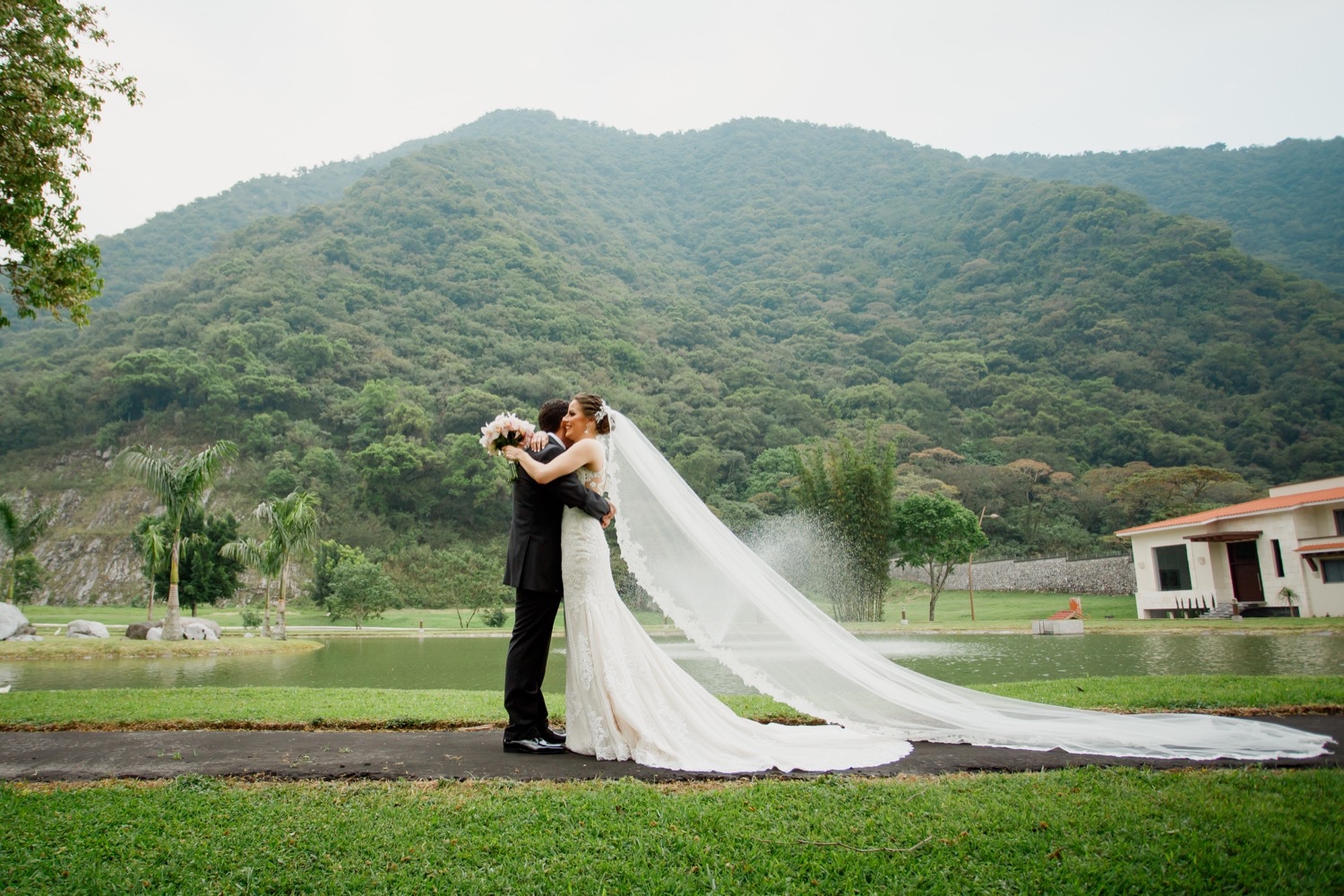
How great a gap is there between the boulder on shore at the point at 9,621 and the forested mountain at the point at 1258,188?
98.9m

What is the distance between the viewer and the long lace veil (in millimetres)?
4715

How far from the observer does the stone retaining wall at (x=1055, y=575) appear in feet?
123

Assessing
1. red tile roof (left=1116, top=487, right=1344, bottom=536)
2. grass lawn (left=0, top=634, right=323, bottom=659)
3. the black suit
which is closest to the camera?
the black suit

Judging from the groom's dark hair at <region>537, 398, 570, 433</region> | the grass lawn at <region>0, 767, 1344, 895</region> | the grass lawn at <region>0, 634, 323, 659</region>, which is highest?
the groom's dark hair at <region>537, 398, 570, 433</region>

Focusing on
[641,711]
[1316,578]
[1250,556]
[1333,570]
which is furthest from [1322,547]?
[641,711]

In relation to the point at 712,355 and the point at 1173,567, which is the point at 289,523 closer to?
the point at 1173,567

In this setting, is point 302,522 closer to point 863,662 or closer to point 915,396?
point 863,662

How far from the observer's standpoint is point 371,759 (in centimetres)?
455

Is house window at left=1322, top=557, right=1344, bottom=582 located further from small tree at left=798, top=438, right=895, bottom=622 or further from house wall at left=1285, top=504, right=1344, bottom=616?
small tree at left=798, top=438, right=895, bottom=622

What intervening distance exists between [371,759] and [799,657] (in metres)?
2.65

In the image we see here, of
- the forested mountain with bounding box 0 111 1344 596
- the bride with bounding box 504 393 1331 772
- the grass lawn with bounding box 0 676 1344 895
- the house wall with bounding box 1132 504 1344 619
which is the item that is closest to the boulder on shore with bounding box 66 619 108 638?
the grass lawn with bounding box 0 676 1344 895

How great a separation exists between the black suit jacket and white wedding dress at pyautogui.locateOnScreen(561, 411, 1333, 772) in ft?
0.29

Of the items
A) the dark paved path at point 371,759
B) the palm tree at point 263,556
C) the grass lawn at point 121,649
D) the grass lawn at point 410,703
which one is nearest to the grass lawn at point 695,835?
the dark paved path at point 371,759

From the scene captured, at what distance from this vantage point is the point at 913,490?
44.6 meters
